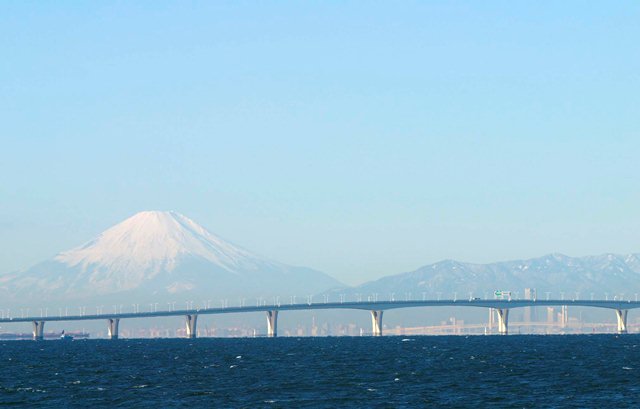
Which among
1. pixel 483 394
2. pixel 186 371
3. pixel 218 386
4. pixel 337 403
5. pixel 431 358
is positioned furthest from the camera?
pixel 431 358

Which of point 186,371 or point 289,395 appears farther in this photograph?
point 186,371

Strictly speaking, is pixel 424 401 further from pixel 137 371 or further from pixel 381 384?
pixel 137 371

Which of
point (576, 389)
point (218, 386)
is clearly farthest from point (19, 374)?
point (576, 389)

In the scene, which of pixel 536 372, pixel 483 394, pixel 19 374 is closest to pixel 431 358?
pixel 536 372

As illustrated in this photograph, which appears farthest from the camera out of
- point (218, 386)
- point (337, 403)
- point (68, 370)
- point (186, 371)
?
point (68, 370)

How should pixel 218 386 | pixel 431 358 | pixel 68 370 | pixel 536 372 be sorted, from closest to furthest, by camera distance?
pixel 218 386 → pixel 536 372 → pixel 68 370 → pixel 431 358

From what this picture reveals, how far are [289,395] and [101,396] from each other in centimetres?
1663

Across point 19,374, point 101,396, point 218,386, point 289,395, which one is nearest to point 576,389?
point 289,395

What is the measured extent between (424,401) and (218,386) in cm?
2601

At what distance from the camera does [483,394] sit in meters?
109

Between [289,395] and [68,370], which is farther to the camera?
[68,370]

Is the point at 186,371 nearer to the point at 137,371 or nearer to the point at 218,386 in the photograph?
the point at 137,371

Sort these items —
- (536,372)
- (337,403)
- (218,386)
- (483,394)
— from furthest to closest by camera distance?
(536,372)
(218,386)
(483,394)
(337,403)

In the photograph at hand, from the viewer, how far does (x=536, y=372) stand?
14000 centimetres
